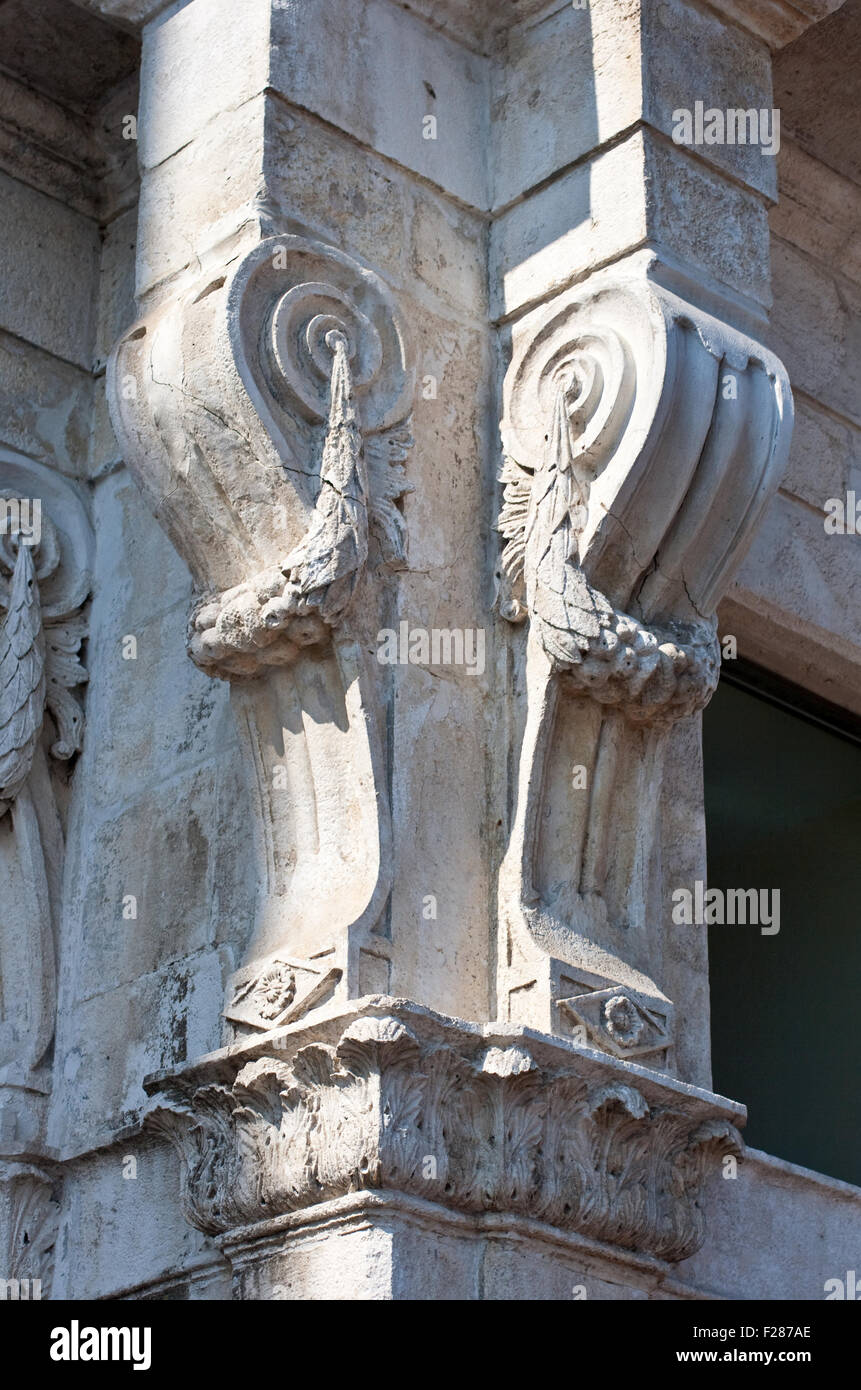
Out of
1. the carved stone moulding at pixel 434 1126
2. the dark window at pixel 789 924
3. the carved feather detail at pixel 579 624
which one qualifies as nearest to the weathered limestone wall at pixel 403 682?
the carved stone moulding at pixel 434 1126

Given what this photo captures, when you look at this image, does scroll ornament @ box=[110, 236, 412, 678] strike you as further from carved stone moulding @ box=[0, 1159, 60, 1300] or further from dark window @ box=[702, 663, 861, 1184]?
dark window @ box=[702, 663, 861, 1184]

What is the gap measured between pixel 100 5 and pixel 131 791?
5.85 ft

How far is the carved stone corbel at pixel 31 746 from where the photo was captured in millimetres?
4883

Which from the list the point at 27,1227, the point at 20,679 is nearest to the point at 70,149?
the point at 20,679

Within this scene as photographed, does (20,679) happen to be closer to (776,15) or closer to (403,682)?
(403,682)

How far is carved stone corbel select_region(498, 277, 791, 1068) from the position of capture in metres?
4.50

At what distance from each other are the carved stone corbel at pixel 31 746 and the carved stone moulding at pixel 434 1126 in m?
0.59

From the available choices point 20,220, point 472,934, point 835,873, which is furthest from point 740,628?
point 20,220

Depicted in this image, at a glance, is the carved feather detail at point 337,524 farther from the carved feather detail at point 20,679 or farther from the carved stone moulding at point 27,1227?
the carved stone moulding at point 27,1227

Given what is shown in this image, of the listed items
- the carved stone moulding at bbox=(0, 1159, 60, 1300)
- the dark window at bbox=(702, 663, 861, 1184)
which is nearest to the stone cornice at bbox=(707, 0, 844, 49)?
the dark window at bbox=(702, 663, 861, 1184)

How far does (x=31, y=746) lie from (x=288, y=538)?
0.88m

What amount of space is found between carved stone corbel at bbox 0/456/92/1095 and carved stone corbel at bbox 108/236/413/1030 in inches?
22.5

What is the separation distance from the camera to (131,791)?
4996 millimetres

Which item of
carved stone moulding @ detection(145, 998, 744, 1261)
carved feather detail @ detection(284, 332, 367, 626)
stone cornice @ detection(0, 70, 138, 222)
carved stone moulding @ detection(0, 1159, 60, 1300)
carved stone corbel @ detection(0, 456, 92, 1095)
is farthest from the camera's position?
stone cornice @ detection(0, 70, 138, 222)
